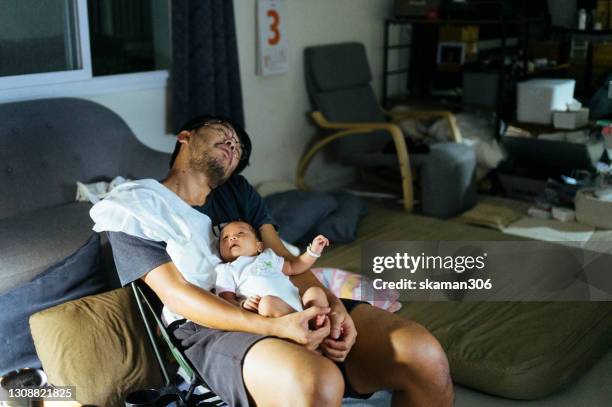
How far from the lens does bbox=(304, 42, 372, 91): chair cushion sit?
4.77 m

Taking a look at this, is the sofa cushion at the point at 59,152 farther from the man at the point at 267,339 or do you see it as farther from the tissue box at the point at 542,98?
the tissue box at the point at 542,98

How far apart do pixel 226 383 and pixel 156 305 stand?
15.7 inches

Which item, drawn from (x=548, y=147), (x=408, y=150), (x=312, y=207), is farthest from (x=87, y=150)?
(x=548, y=147)

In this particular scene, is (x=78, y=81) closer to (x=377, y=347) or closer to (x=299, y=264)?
(x=299, y=264)

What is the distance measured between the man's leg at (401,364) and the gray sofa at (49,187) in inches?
39.6

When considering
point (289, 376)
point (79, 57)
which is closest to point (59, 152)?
point (79, 57)

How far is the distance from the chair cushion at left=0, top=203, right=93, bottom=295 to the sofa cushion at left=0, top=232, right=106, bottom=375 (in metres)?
0.15

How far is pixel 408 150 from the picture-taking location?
4.50m

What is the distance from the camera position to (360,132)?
4754mm

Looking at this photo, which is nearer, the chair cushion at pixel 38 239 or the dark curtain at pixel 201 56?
the chair cushion at pixel 38 239

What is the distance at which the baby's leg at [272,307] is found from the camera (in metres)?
1.81

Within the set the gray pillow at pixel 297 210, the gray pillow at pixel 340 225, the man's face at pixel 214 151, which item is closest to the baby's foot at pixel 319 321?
the man's face at pixel 214 151

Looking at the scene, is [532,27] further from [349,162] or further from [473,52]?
[349,162]

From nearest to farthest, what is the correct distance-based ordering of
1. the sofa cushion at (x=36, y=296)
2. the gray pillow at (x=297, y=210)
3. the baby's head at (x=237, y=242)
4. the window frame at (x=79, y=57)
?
the baby's head at (x=237, y=242)
the sofa cushion at (x=36, y=296)
the window frame at (x=79, y=57)
the gray pillow at (x=297, y=210)
